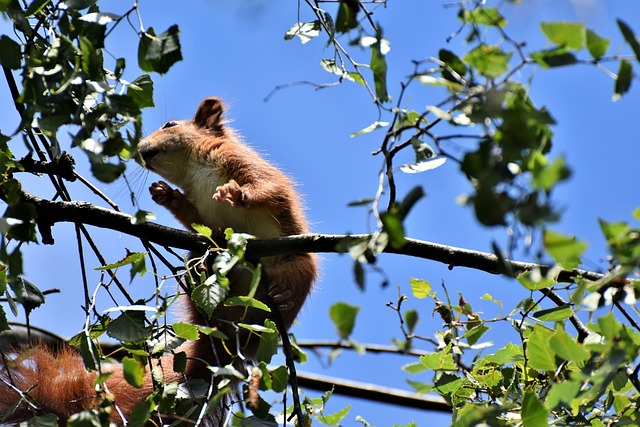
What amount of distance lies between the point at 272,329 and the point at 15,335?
1.92 meters

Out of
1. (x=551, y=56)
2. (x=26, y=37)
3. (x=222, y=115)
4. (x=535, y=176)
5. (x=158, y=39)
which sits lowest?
(x=535, y=176)

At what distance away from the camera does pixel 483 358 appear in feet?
8.44

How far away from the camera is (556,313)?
2207mm

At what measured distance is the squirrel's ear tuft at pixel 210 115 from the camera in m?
4.32

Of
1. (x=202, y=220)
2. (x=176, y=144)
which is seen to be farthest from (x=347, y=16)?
(x=176, y=144)

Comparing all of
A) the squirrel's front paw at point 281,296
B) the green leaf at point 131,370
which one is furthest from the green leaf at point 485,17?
the squirrel's front paw at point 281,296

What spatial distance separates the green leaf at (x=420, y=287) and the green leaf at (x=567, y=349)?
63 centimetres

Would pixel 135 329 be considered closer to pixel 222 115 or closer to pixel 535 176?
pixel 535 176

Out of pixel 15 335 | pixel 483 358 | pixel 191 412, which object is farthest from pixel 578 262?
pixel 15 335

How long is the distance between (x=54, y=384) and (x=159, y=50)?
1851mm

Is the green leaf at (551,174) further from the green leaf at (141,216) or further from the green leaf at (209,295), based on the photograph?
the green leaf at (209,295)

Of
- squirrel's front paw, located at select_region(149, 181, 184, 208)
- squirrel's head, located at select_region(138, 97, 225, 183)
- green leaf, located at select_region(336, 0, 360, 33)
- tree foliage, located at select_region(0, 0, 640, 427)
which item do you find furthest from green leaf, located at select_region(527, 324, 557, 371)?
squirrel's head, located at select_region(138, 97, 225, 183)

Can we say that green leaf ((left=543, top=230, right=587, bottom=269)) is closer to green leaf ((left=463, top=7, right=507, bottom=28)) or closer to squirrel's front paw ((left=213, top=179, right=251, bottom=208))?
green leaf ((left=463, top=7, right=507, bottom=28))

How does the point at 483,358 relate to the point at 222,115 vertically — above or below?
below
